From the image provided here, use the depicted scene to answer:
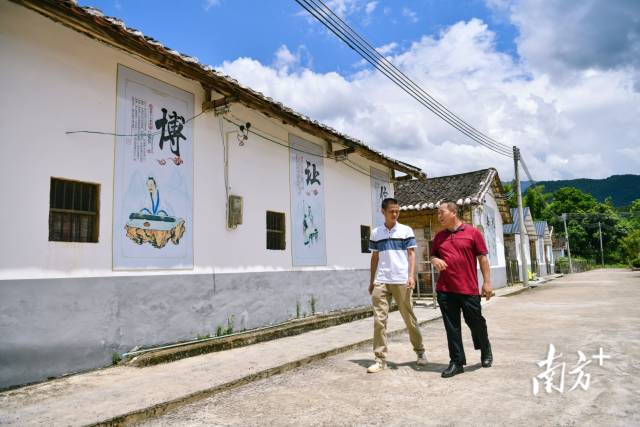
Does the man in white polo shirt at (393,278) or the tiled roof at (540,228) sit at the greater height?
the tiled roof at (540,228)

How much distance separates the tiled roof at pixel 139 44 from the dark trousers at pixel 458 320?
4374 mm

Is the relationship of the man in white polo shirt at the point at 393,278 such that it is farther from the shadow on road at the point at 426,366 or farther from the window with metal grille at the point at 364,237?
the window with metal grille at the point at 364,237

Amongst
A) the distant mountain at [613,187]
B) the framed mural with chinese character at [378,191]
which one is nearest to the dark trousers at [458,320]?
the framed mural with chinese character at [378,191]

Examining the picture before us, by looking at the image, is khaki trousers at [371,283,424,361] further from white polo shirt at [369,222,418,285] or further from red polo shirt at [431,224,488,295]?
red polo shirt at [431,224,488,295]

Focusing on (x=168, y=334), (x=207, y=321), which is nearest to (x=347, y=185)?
(x=207, y=321)

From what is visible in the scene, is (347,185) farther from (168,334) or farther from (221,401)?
(221,401)

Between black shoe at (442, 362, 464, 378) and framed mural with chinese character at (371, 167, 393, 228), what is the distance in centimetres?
793

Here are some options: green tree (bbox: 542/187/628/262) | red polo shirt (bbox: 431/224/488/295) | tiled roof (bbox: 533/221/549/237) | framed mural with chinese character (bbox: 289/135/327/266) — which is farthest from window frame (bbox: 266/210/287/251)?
green tree (bbox: 542/187/628/262)

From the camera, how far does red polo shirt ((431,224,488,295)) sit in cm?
496

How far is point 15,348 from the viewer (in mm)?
4664

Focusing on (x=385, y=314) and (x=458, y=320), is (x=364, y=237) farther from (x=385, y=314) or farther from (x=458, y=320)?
(x=458, y=320)

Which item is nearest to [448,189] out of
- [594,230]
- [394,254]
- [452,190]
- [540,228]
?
[452,190]

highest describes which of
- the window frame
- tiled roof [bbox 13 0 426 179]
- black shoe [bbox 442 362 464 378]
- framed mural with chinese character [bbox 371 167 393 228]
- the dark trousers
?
tiled roof [bbox 13 0 426 179]

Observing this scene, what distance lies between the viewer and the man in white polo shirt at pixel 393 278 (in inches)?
206
